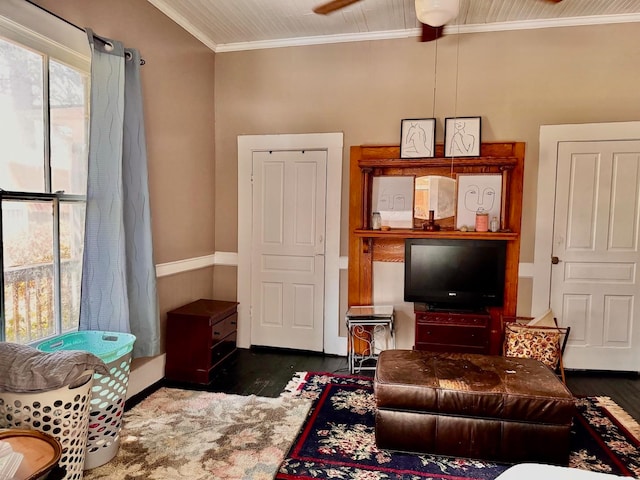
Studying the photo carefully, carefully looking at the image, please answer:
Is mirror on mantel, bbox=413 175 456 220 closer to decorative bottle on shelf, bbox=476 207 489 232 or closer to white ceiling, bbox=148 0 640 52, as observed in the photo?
decorative bottle on shelf, bbox=476 207 489 232

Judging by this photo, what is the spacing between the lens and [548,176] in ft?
11.6

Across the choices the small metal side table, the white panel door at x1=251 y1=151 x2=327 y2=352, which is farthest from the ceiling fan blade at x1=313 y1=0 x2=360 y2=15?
the small metal side table

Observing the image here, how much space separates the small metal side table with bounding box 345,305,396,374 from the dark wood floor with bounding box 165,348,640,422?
5.6 inches

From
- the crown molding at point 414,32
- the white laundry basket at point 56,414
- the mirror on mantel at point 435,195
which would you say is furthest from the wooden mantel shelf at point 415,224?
the white laundry basket at point 56,414

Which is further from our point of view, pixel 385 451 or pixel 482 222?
pixel 482 222

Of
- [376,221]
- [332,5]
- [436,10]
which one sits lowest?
[376,221]

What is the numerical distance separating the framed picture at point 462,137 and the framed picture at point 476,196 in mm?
210

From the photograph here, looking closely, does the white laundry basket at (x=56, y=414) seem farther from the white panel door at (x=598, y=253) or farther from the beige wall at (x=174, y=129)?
the white panel door at (x=598, y=253)

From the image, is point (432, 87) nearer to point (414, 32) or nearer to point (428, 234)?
point (414, 32)

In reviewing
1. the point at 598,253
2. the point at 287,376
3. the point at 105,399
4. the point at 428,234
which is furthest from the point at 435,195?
the point at 105,399

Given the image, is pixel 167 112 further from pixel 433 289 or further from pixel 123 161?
pixel 433 289

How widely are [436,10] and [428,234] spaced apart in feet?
6.05

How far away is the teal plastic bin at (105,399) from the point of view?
2090 millimetres

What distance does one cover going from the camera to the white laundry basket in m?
1.68
